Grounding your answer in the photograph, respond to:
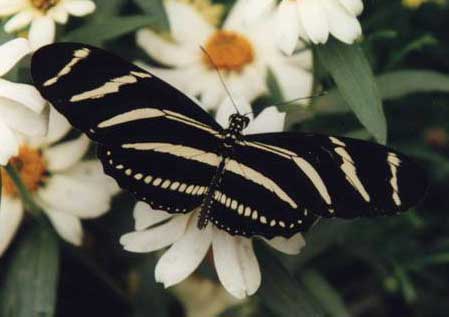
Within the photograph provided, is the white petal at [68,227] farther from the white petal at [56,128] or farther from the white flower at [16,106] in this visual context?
the white flower at [16,106]

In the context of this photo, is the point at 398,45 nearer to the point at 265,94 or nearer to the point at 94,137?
the point at 265,94

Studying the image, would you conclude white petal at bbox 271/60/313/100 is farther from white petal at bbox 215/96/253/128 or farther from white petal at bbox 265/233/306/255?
white petal at bbox 265/233/306/255

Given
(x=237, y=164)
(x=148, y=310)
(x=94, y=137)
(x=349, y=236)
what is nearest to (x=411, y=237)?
(x=349, y=236)

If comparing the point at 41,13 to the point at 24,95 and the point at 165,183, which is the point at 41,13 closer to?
the point at 24,95

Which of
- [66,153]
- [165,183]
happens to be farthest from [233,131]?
[66,153]

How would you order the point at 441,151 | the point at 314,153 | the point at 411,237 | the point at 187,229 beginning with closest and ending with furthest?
the point at 314,153
the point at 187,229
the point at 411,237
the point at 441,151
